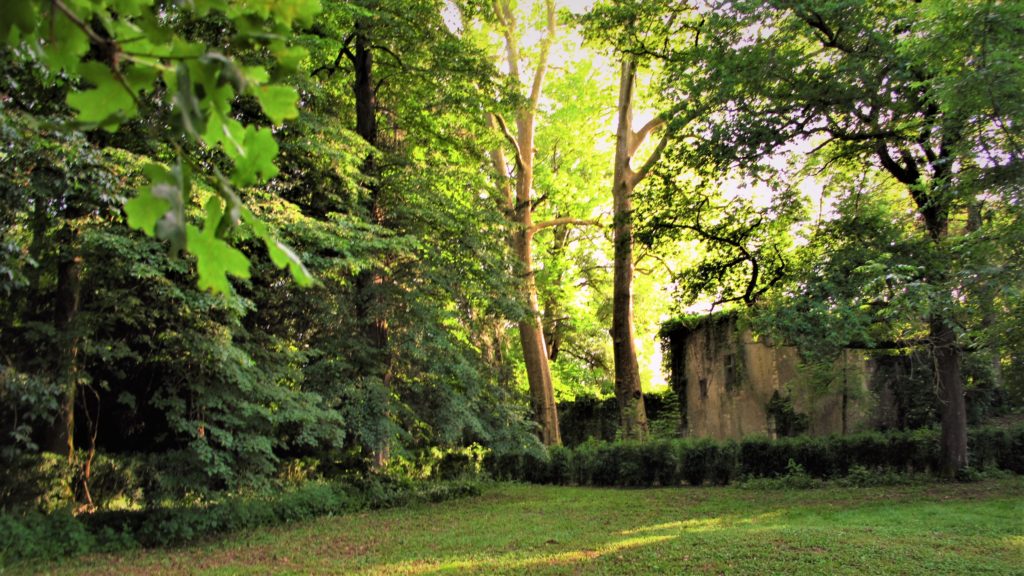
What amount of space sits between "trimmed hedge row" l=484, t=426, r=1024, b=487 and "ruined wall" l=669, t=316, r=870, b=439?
175 centimetres

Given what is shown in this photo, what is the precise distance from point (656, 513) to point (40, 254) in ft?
32.8

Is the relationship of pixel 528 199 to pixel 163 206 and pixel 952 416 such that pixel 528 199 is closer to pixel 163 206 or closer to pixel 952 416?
pixel 952 416

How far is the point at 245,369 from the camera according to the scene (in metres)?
10.8

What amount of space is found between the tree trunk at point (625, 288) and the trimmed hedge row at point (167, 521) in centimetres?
779

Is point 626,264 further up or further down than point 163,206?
further up

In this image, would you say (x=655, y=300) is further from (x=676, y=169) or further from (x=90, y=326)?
(x=90, y=326)

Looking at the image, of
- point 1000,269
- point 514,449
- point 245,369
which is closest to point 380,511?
point 514,449

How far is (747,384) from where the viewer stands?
20344 millimetres

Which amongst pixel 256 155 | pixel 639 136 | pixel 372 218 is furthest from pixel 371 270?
pixel 256 155

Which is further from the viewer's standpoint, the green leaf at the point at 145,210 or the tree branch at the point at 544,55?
→ the tree branch at the point at 544,55

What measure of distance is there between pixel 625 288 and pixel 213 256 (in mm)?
19049

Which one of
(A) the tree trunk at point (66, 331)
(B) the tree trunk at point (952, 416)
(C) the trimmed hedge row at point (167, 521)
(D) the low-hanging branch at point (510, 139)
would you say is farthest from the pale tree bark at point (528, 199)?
(A) the tree trunk at point (66, 331)

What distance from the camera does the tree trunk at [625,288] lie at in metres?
19.0

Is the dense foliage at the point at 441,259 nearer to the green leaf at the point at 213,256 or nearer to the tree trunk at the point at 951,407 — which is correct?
the tree trunk at the point at 951,407
